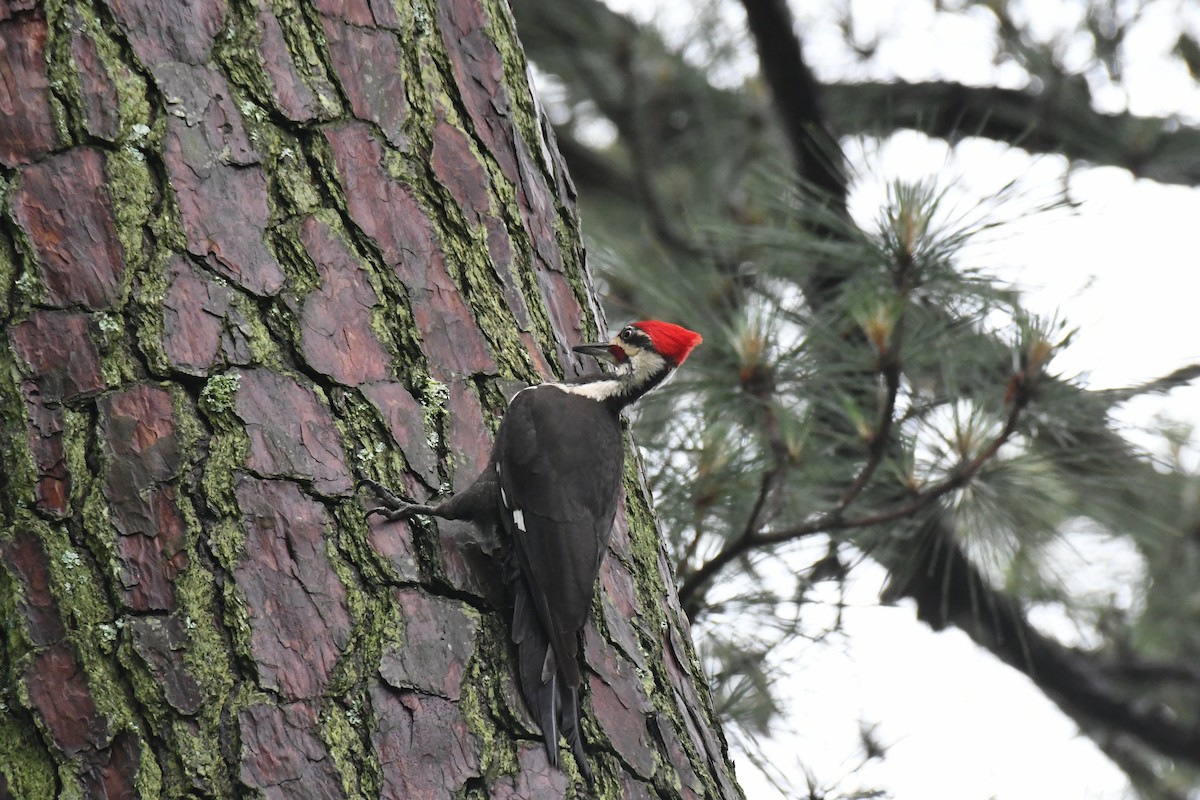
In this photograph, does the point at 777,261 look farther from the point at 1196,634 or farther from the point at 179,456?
the point at 1196,634

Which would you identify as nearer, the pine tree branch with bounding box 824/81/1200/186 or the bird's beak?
the bird's beak

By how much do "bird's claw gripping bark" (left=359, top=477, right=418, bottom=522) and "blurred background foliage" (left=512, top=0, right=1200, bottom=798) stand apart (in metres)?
0.93

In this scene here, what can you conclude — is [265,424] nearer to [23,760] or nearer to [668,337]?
[23,760]

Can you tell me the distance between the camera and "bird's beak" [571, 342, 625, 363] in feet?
6.18

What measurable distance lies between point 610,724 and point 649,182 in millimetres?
2521

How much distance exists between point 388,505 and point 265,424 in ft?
0.59

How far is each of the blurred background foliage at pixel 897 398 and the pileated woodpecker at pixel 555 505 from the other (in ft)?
1.53

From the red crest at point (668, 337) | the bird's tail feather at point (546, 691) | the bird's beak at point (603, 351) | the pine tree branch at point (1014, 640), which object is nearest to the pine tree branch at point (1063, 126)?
the pine tree branch at point (1014, 640)

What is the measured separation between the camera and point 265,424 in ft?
4.58

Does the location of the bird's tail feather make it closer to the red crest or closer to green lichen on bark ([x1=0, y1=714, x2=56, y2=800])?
green lichen on bark ([x1=0, y1=714, x2=56, y2=800])

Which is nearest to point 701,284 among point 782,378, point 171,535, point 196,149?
point 782,378

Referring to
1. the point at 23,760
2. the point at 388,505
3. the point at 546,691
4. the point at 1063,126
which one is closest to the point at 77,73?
the point at 388,505

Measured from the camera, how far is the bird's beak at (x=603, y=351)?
1883 mm

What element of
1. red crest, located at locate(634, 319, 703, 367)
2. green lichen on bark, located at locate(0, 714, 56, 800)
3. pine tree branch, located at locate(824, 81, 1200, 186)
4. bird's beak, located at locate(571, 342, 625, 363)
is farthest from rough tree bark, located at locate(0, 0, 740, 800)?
pine tree branch, located at locate(824, 81, 1200, 186)
